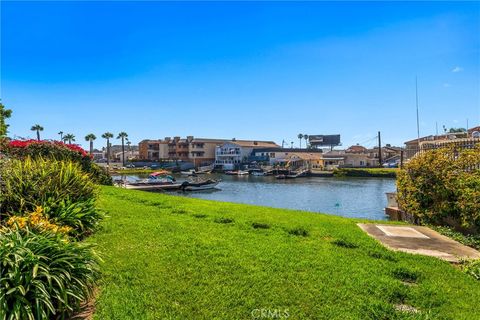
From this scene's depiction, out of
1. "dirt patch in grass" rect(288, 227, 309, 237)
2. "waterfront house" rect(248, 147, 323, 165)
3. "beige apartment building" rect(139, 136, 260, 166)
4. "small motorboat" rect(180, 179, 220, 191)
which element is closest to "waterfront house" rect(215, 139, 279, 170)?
"waterfront house" rect(248, 147, 323, 165)

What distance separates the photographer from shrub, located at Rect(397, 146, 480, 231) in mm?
7691

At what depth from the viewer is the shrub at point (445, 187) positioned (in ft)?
25.2

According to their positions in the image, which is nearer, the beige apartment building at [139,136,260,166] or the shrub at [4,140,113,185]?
the shrub at [4,140,113,185]

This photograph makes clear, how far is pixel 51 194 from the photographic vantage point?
6477 mm

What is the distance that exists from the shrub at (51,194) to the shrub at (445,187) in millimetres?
8703

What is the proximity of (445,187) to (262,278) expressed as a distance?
6.99 m

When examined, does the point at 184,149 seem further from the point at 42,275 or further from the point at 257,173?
the point at 42,275

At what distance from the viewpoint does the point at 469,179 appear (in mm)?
7918

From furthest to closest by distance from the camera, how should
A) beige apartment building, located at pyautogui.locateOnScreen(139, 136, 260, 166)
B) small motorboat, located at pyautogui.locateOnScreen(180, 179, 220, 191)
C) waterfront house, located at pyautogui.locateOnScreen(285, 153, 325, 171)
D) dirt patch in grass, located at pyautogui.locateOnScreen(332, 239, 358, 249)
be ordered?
beige apartment building, located at pyautogui.locateOnScreen(139, 136, 260, 166) → waterfront house, located at pyautogui.locateOnScreen(285, 153, 325, 171) → small motorboat, located at pyautogui.locateOnScreen(180, 179, 220, 191) → dirt patch in grass, located at pyautogui.locateOnScreen(332, 239, 358, 249)

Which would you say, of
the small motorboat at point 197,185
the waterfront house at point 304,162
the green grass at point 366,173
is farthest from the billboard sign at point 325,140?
the small motorboat at point 197,185

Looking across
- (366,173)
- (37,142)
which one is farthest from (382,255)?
(366,173)

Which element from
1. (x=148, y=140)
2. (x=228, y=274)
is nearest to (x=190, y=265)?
(x=228, y=274)

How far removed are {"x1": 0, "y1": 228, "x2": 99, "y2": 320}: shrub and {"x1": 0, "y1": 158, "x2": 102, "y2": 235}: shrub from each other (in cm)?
180

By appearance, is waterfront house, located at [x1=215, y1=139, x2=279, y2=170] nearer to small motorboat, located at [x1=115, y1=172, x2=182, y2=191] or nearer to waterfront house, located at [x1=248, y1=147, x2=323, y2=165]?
waterfront house, located at [x1=248, y1=147, x2=323, y2=165]
